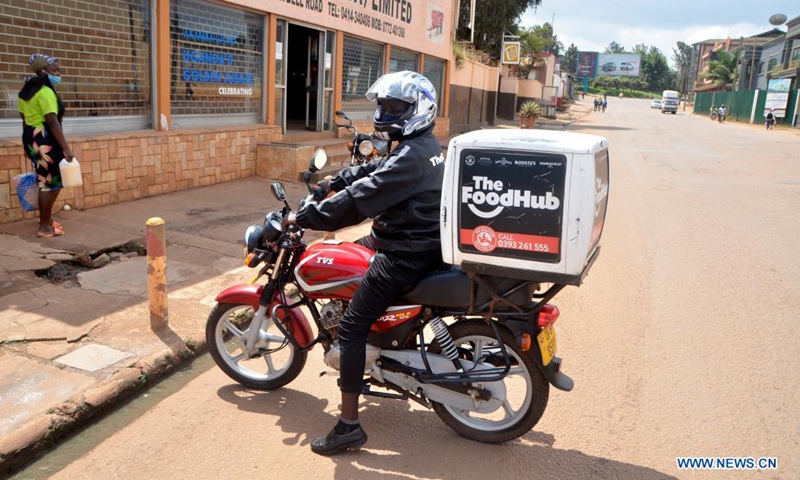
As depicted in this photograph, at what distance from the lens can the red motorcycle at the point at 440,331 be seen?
10.6 feet

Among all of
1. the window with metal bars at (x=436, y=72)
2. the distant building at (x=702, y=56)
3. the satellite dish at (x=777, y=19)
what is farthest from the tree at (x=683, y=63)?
the window with metal bars at (x=436, y=72)

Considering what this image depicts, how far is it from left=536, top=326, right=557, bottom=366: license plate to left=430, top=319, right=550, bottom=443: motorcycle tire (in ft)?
0.27

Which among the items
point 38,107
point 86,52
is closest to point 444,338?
point 38,107

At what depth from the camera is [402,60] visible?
18.2 meters

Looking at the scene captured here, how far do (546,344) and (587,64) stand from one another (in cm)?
12386

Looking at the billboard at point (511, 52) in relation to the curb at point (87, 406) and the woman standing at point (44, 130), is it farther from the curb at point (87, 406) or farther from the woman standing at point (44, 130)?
the curb at point (87, 406)

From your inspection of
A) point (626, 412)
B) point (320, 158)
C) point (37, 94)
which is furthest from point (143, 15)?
point (626, 412)

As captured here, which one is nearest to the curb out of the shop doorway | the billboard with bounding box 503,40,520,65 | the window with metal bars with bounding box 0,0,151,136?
the window with metal bars with bounding box 0,0,151,136

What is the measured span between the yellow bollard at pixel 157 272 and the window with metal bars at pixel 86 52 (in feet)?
12.6

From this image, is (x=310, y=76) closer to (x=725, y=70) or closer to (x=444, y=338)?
(x=444, y=338)

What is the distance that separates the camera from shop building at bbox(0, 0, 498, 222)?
24.5 feet

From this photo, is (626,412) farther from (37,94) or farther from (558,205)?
(37,94)

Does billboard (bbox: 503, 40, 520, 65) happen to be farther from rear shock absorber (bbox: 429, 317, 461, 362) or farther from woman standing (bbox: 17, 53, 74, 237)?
rear shock absorber (bbox: 429, 317, 461, 362)

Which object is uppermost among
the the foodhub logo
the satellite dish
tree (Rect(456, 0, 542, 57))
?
the satellite dish
